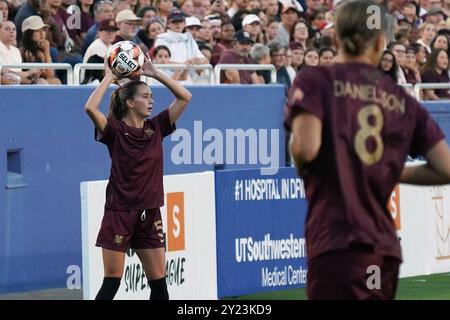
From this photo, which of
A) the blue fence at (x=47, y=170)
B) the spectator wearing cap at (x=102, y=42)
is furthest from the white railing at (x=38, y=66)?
the spectator wearing cap at (x=102, y=42)

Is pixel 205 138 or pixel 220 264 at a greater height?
pixel 205 138

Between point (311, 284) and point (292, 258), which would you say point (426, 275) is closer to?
point (292, 258)

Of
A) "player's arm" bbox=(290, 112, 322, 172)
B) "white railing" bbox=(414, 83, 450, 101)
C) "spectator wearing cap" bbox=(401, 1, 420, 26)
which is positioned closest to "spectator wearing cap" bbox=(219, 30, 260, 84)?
"white railing" bbox=(414, 83, 450, 101)

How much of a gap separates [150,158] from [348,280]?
482 centimetres

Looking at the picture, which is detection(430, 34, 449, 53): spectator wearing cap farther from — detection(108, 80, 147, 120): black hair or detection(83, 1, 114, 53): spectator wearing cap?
detection(108, 80, 147, 120): black hair

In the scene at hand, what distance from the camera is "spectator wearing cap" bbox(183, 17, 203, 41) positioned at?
1620cm

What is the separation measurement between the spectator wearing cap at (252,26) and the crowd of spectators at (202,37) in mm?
14

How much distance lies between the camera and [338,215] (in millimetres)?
5090

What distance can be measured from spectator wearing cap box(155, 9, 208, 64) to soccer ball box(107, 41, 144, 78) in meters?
4.89

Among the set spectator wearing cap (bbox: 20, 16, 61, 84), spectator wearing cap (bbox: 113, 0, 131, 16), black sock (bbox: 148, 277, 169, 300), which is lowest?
black sock (bbox: 148, 277, 169, 300)

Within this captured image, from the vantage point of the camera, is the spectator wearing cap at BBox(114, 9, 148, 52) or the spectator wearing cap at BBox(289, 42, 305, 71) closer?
the spectator wearing cap at BBox(114, 9, 148, 52)

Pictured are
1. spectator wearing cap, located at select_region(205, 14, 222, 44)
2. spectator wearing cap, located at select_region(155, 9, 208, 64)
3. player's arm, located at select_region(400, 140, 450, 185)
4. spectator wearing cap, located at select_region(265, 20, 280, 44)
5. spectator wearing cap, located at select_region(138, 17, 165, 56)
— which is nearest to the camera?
player's arm, located at select_region(400, 140, 450, 185)

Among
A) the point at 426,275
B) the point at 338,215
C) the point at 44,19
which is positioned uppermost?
the point at 44,19
